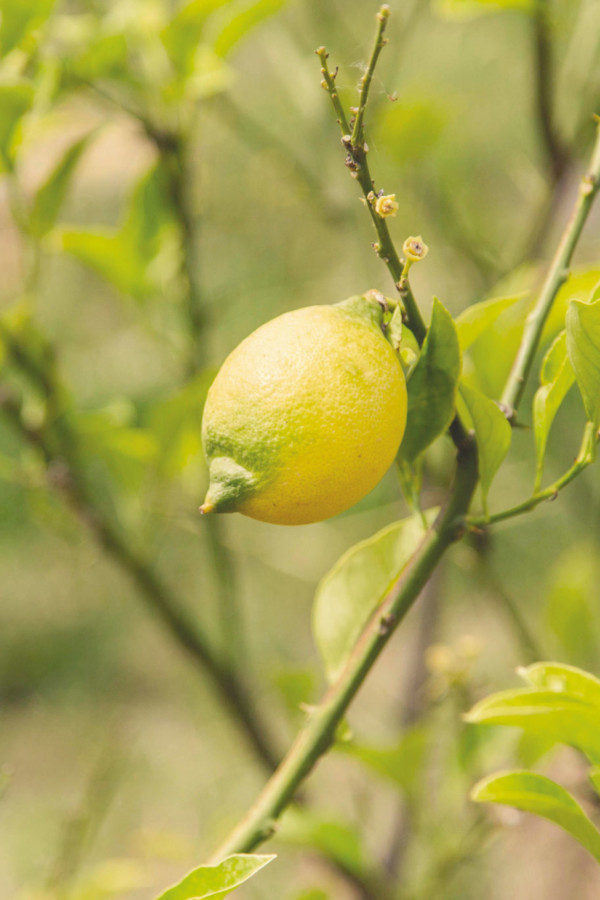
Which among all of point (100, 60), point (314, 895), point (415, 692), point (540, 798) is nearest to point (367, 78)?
point (540, 798)

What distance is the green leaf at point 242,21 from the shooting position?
1.90 ft

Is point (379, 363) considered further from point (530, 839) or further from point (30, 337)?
point (530, 839)

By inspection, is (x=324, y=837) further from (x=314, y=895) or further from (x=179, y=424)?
(x=179, y=424)

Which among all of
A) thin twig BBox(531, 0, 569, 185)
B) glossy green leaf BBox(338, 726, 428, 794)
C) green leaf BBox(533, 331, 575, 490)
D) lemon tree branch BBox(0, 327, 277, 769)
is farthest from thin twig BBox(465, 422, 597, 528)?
thin twig BBox(531, 0, 569, 185)

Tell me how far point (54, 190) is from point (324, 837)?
505mm

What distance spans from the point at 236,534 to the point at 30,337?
3.61 ft

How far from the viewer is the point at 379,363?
308mm

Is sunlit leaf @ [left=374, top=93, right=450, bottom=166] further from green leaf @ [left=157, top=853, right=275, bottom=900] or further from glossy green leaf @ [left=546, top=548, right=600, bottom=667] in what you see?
green leaf @ [left=157, top=853, right=275, bottom=900]

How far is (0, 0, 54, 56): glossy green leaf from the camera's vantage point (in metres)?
0.50

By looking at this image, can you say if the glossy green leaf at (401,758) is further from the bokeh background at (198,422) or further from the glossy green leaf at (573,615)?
the glossy green leaf at (573,615)

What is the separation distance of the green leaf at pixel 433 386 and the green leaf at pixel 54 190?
1.31ft

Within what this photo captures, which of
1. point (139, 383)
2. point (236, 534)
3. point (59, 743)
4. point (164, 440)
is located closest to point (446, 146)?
point (164, 440)

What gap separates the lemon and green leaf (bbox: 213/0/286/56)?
1.19 ft

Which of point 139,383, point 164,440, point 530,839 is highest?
point 164,440
